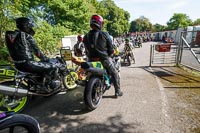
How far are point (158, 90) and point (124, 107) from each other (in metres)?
1.71

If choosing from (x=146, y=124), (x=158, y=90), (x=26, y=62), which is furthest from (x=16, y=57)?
(x=158, y=90)

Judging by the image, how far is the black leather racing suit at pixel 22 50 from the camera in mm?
3777

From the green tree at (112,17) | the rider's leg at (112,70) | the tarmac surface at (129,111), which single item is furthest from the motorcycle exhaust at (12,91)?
the green tree at (112,17)

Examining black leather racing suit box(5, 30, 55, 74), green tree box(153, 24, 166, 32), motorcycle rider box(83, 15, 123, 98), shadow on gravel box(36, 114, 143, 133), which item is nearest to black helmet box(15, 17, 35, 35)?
black leather racing suit box(5, 30, 55, 74)

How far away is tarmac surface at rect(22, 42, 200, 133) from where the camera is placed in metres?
3.20

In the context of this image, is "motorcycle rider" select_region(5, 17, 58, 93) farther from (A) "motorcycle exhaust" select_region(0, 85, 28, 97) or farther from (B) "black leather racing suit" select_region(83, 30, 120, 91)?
(B) "black leather racing suit" select_region(83, 30, 120, 91)

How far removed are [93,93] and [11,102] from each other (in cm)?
195

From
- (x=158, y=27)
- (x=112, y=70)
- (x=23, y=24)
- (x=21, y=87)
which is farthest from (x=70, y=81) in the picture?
(x=158, y=27)

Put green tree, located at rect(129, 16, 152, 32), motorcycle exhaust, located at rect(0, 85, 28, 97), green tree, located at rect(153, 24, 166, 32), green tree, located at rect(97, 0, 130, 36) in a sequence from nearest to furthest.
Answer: motorcycle exhaust, located at rect(0, 85, 28, 97) < green tree, located at rect(97, 0, 130, 36) < green tree, located at rect(129, 16, 152, 32) < green tree, located at rect(153, 24, 166, 32)

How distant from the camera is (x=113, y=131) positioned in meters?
3.09

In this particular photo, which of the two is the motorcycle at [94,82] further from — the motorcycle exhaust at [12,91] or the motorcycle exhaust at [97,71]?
the motorcycle exhaust at [12,91]

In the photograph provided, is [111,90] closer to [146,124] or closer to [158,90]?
[158,90]

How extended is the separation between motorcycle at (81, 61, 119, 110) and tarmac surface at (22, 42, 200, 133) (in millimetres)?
210

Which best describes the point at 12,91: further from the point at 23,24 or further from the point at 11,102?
the point at 23,24
